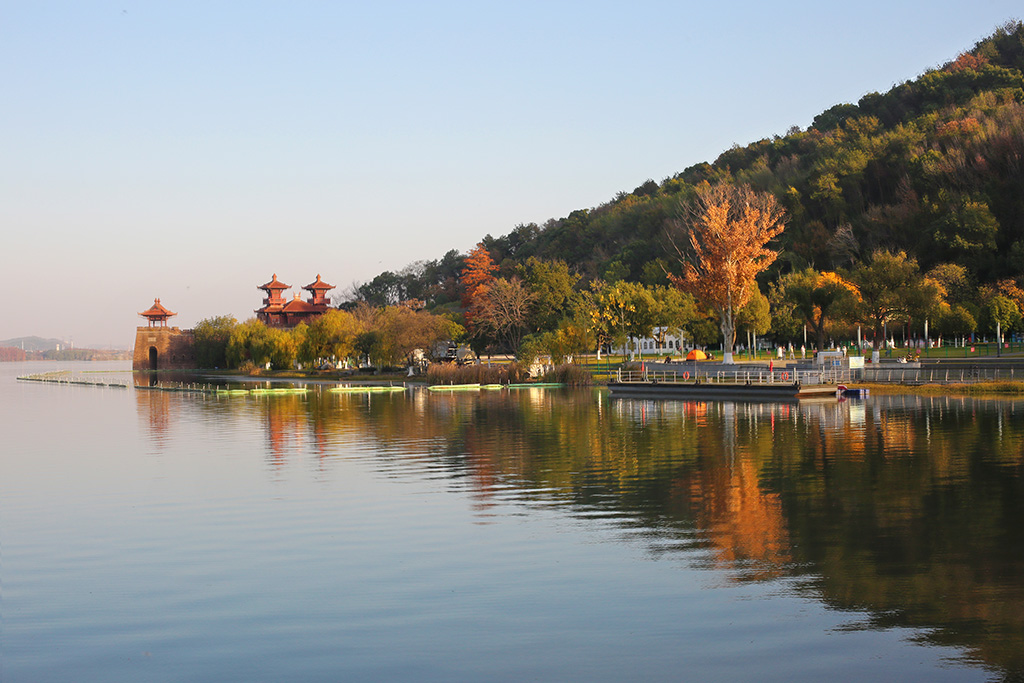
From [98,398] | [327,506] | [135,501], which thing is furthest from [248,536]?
[98,398]

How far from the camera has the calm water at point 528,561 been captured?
9.55 m

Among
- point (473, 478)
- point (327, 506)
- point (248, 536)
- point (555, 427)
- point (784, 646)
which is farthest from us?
point (555, 427)

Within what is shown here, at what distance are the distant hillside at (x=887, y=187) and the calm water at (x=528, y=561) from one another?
58.7 meters

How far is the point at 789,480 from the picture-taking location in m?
20.9

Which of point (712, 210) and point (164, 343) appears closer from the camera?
point (712, 210)

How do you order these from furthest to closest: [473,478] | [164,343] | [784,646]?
1. [164,343]
2. [473,478]
3. [784,646]

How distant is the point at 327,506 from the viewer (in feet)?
63.6

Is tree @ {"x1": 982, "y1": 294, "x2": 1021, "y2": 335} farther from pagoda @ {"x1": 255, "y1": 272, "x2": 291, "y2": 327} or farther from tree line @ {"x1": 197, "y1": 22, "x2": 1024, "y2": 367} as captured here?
pagoda @ {"x1": 255, "y1": 272, "x2": 291, "y2": 327}

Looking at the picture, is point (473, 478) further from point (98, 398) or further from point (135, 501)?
point (98, 398)

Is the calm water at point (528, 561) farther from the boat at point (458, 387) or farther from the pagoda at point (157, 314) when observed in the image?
the pagoda at point (157, 314)

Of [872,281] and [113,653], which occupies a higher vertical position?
[872,281]

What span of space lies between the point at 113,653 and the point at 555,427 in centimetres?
2687

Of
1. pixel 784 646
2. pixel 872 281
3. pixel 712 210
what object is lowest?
pixel 784 646

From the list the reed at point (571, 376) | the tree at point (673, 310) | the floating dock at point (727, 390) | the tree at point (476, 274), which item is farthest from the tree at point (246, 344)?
the floating dock at point (727, 390)
